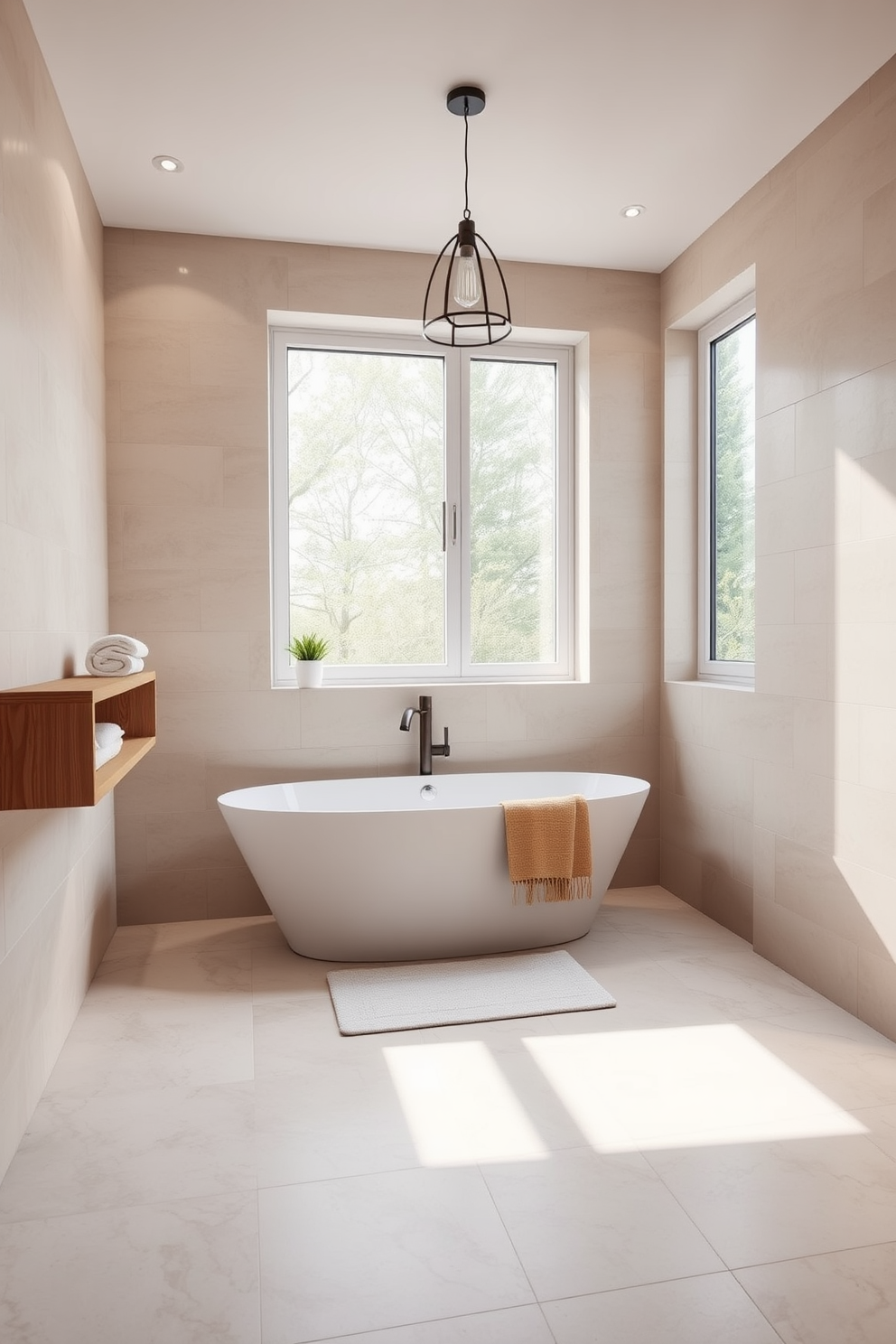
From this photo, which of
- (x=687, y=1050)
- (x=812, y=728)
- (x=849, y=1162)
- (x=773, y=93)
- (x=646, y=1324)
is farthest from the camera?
(x=812, y=728)

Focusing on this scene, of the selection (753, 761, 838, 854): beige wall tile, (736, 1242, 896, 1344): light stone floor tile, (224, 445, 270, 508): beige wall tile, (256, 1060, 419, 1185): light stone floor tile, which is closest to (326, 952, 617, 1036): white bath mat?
(256, 1060, 419, 1185): light stone floor tile

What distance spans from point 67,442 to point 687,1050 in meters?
2.63

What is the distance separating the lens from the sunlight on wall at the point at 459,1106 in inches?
80.7

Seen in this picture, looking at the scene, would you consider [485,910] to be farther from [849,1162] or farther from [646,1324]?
[646,1324]

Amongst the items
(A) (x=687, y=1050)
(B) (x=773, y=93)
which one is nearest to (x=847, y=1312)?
(A) (x=687, y=1050)

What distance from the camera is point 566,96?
276 cm

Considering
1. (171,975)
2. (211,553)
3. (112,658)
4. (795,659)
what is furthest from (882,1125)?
(211,553)

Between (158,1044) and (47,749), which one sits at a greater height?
(47,749)

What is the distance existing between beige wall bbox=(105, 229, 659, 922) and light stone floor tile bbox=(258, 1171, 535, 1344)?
2.02 metres

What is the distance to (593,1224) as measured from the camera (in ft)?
5.87

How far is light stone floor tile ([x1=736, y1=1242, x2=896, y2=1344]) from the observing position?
59.5 inches

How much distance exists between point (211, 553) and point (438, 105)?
184 centimetres

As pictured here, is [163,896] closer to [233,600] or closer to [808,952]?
[233,600]

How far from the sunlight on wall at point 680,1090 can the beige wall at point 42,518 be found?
4.43 ft
